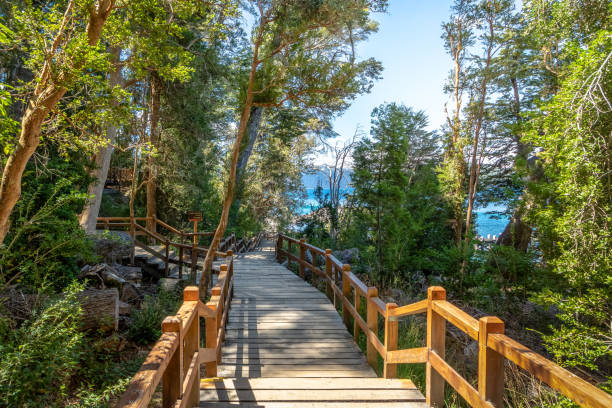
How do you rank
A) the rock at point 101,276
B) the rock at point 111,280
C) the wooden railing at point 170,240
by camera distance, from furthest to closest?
the wooden railing at point 170,240 < the rock at point 111,280 < the rock at point 101,276

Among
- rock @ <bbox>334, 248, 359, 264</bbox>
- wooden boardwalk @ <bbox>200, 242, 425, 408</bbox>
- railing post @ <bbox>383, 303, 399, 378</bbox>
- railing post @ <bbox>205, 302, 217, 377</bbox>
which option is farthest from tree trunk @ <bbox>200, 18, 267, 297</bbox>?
rock @ <bbox>334, 248, 359, 264</bbox>

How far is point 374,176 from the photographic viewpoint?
32.3 feet

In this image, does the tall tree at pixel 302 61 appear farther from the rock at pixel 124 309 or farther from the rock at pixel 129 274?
the rock at pixel 129 274

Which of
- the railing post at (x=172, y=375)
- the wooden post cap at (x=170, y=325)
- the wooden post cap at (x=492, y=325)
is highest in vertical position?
the wooden post cap at (x=492, y=325)

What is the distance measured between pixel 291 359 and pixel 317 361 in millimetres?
332

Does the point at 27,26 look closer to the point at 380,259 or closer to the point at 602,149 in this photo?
the point at 602,149

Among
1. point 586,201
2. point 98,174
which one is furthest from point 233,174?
point 586,201

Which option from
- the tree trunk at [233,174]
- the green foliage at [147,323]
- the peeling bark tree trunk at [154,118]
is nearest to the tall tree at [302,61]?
the tree trunk at [233,174]

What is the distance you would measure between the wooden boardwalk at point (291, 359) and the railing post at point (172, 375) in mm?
836

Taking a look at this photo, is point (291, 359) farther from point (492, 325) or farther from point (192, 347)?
point (492, 325)

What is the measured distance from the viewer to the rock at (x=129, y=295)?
280 inches

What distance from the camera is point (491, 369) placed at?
1.95m

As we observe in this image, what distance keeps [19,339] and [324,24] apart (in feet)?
20.9

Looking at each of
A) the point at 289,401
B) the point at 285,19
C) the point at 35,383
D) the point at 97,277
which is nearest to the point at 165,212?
the point at 97,277
